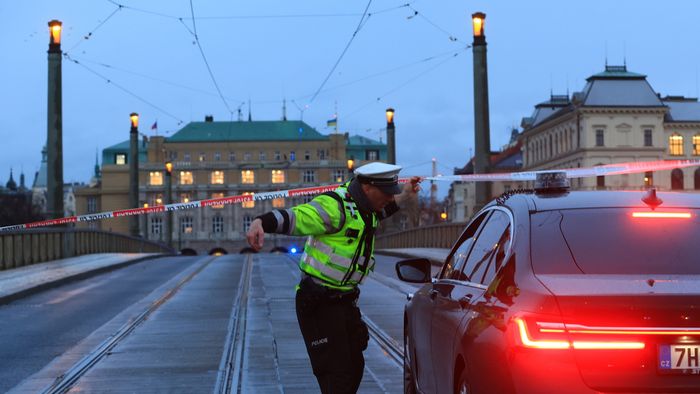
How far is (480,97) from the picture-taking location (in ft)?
84.9

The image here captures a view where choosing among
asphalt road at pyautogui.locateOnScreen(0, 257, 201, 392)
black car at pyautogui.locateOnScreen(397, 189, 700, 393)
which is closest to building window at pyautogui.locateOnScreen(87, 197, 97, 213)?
asphalt road at pyautogui.locateOnScreen(0, 257, 201, 392)

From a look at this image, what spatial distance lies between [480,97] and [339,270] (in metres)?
19.9

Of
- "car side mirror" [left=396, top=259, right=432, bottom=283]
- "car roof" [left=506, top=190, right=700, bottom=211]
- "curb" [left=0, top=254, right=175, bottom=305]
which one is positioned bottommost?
"curb" [left=0, top=254, right=175, bottom=305]

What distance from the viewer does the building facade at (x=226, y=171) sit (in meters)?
139

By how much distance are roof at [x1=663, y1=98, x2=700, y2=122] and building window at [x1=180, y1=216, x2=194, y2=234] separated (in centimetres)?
6583

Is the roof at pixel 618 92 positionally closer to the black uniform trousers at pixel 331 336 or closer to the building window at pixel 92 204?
the building window at pixel 92 204

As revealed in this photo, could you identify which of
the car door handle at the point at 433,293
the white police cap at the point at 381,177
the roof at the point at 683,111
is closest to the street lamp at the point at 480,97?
the car door handle at the point at 433,293

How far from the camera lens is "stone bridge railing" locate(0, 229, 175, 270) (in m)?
27.6

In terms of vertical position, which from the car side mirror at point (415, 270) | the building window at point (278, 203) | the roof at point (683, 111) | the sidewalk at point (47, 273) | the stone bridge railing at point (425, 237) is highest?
the roof at point (683, 111)

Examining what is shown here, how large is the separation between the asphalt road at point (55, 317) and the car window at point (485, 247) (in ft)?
16.7

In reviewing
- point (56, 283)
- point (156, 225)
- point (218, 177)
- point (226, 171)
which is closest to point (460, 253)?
point (56, 283)

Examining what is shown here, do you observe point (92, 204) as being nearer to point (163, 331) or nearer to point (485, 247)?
point (163, 331)

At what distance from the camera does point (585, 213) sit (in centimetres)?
542

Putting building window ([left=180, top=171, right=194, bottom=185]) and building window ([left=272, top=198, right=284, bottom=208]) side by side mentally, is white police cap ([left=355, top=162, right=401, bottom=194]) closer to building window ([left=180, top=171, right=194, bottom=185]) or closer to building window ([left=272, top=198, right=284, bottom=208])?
building window ([left=272, top=198, right=284, bottom=208])
